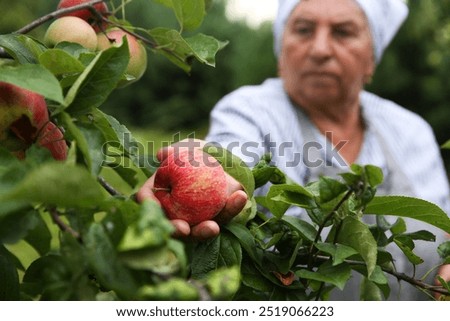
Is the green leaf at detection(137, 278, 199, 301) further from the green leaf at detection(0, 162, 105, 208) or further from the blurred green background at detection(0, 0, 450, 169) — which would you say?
the blurred green background at detection(0, 0, 450, 169)

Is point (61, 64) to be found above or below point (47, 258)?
above

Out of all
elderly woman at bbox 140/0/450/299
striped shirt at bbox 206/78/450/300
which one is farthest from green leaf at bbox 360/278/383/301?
elderly woman at bbox 140/0/450/299

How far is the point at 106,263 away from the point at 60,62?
0.80 ft

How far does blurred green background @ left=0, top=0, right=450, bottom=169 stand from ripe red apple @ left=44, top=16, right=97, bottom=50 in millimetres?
768

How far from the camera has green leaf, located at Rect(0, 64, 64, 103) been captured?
1.72ft

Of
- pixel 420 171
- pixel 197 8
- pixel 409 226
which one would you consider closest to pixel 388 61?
pixel 420 171

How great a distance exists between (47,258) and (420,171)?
1.72 metres

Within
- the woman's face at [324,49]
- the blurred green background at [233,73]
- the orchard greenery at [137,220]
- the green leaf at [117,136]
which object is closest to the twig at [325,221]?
the orchard greenery at [137,220]

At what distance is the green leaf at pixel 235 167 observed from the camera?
2.37ft

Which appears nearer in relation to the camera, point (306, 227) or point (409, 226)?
Answer: point (306, 227)

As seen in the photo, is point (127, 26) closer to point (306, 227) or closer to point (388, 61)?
point (306, 227)

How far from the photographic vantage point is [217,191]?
67 cm

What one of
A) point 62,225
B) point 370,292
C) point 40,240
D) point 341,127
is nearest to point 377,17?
point 341,127

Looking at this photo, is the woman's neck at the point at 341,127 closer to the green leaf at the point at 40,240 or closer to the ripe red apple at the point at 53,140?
the green leaf at the point at 40,240
